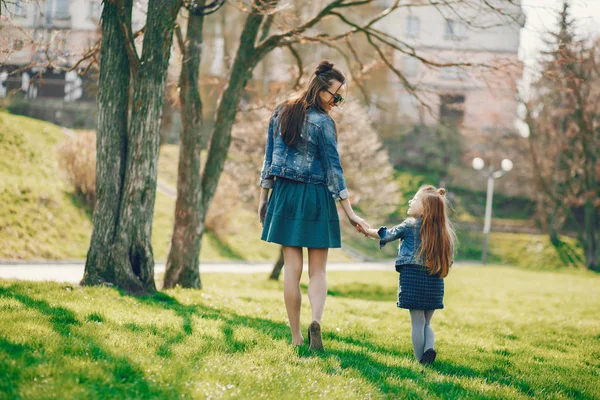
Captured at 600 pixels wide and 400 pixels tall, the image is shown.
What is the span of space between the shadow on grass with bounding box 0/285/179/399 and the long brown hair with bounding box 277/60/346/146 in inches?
82.5

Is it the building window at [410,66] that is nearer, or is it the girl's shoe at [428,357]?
the girl's shoe at [428,357]

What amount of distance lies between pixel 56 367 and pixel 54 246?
13461mm

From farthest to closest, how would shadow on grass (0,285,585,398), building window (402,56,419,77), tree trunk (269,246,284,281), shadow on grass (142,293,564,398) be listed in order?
building window (402,56,419,77) → tree trunk (269,246,284,281) → shadow on grass (142,293,564,398) → shadow on grass (0,285,585,398)

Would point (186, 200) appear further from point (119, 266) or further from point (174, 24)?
point (174, 24)

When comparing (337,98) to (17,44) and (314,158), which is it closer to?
(314,158)

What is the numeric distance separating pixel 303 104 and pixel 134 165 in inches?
137

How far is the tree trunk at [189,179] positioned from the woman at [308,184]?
486 centimetres

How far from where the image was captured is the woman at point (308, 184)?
4680 millimetres

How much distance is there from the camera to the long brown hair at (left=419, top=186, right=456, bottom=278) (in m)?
4.99

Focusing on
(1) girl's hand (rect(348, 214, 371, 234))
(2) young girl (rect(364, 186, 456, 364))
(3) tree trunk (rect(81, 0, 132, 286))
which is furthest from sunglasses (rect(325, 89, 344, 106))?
(3) tree trunk (rect(81, 0, 132, 286))

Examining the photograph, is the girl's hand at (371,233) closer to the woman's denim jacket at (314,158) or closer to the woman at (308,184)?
the woman at (308,184)

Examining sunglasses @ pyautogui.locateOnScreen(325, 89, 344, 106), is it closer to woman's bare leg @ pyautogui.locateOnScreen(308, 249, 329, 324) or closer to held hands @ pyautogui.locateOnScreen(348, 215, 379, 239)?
held hands @ pyautogui.locateOnScreen(348, 215, 379, 239)

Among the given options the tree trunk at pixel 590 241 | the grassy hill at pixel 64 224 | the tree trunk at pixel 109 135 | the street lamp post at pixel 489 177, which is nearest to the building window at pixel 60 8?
the grassy hill at pixel 64 224

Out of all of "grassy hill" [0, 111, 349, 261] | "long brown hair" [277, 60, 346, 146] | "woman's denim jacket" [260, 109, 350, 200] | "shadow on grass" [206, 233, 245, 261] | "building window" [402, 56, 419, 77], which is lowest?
"shadow on grass" [206, 233, 245, 261]
